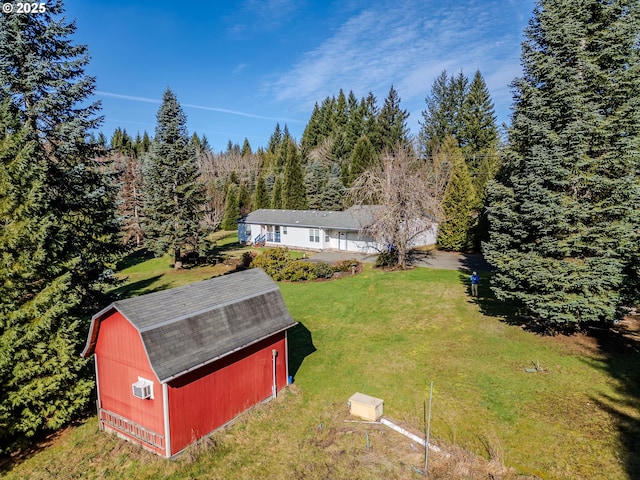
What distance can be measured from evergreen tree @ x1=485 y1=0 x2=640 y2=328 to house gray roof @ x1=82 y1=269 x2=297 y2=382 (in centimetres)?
1027

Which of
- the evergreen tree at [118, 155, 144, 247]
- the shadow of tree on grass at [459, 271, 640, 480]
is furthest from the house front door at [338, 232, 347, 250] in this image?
the evergreen tree at [118, 155, 144, 247]

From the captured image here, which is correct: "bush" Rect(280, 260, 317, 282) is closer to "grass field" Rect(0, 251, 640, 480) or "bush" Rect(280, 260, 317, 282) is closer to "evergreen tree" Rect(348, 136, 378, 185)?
"grass field" Rect(0, 251, 640, 480)

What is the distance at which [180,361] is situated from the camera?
30.3 ft

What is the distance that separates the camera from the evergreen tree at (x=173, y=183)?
1156 inches

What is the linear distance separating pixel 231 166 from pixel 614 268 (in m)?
76.7

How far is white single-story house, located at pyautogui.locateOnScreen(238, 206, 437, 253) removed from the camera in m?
33.6

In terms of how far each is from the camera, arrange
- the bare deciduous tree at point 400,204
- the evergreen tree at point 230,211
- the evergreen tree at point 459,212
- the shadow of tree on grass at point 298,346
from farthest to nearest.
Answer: the evergreen tree at point 230,211, the evergreen tree at point 459,212, the bare deciduous tree at point 400,204, the shadow of tree on grass at point 298,346

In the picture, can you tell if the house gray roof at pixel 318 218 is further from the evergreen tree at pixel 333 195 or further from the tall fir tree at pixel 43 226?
the tall fir tree at pixel 43 226

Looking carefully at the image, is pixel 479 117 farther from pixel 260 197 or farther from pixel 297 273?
pixel 297 273

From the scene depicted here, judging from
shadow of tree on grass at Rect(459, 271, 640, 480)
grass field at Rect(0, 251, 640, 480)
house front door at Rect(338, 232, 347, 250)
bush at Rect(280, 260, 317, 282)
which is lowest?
grass field at Rect(0, 251, 640, 480)

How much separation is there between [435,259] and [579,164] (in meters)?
17.2

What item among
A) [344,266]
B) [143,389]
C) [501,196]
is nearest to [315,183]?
[344,266]

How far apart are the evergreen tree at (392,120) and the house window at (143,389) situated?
186ft

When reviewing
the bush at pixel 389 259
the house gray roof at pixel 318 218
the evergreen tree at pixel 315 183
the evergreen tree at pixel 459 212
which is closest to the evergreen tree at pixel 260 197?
the evergreen tree at pixel 315 183
